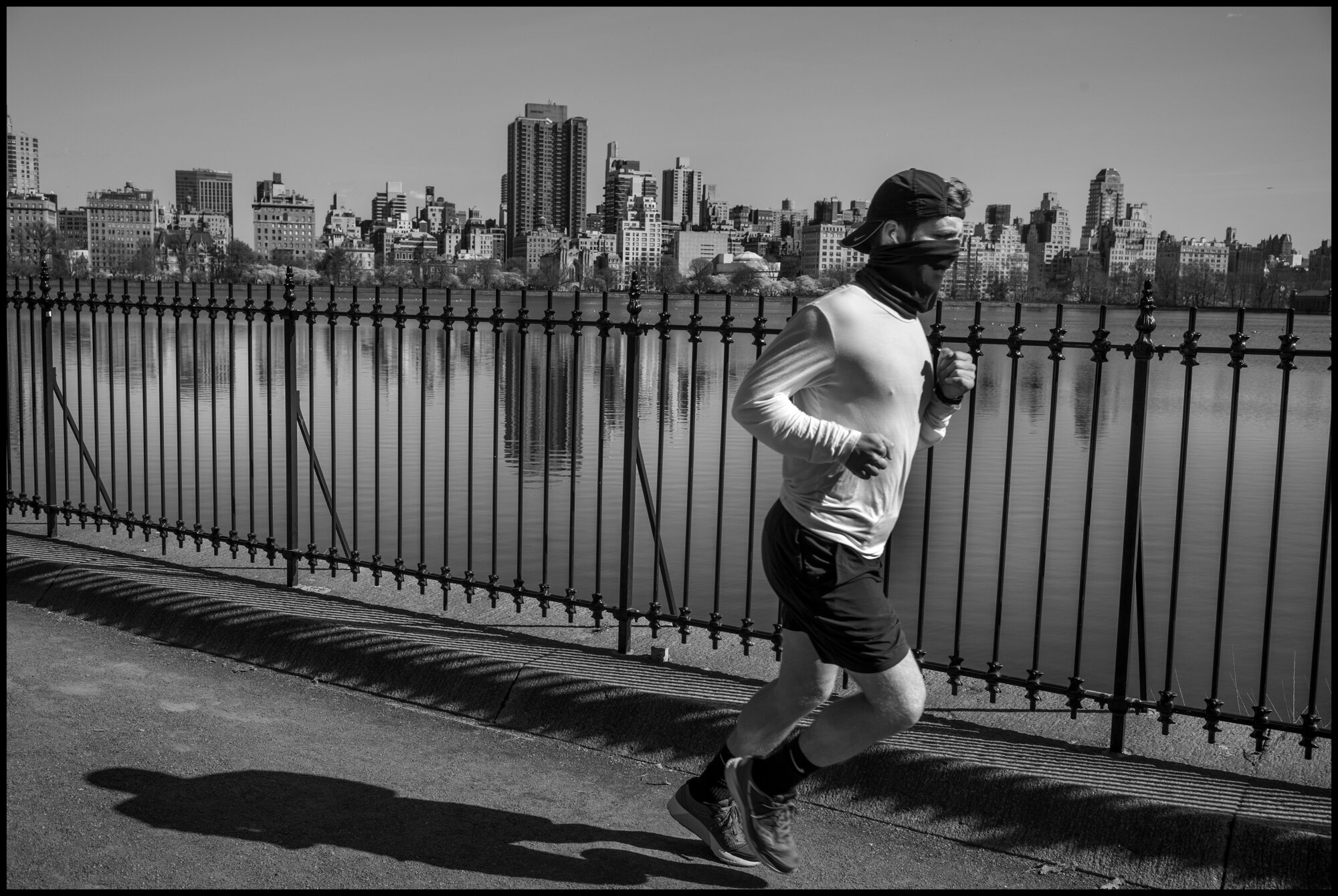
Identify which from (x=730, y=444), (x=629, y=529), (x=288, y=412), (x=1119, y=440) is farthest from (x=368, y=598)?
(x=1119, y=440)

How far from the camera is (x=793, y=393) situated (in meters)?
3.56

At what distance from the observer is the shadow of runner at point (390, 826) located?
4.08 m

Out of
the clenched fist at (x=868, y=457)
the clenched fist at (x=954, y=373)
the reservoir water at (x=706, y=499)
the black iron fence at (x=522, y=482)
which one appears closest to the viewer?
the clenched fist at (x=868, y=457)

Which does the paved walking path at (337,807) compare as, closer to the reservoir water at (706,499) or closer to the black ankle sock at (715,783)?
the black ankle sock at (715,783)

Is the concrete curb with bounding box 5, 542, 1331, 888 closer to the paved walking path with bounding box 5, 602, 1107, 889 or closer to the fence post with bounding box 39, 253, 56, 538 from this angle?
the paved walking path with bounding box 5, 602, 1107, 889

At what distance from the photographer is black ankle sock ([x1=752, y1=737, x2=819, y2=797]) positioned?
382 cm

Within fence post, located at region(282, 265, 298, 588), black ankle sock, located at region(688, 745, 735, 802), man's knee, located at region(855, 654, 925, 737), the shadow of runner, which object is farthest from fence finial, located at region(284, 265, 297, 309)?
man's knee, located at region(855, 654, 925, 737)

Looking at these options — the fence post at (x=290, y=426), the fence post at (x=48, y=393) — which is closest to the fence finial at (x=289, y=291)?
the fence post at (x=290, y=426)

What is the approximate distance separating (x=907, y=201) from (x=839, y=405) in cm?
59

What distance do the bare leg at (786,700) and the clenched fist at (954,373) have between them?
83 centimetres

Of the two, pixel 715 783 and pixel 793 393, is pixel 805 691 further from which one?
pixel 793 393

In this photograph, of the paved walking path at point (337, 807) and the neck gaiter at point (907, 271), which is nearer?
the neck gaiter at point (907, 271)

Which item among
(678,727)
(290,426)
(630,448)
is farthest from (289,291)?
(678,727)

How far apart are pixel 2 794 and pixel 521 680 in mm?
2091
